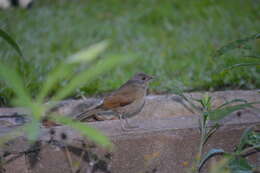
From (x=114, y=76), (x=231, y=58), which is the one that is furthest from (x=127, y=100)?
(x=231, y=58)

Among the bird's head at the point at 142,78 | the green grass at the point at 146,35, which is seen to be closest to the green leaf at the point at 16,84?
the bird's head at the point at 142,78

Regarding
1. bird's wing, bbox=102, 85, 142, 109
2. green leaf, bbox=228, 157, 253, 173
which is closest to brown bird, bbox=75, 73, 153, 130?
bird's wing, bbox=102, 85, 142, 109

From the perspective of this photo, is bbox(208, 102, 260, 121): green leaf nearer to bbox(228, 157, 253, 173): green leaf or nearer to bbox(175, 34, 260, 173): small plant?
bbox(175, 34, 260, 173): small plant

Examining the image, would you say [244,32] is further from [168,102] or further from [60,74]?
[60,74]

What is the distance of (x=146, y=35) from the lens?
852cm

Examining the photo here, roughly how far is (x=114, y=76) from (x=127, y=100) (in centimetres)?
170

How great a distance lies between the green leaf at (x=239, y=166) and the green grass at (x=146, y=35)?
209 cm

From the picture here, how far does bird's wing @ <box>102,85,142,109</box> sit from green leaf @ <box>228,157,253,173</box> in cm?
169

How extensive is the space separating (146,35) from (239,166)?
231 inches

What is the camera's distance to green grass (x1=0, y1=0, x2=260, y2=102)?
5684mm

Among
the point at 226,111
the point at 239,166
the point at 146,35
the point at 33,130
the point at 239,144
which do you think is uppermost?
the point at 146,35

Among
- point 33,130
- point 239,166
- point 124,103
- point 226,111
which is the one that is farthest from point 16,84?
point 124,103

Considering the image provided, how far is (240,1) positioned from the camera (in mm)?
10258

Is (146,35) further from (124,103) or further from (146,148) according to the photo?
(146,148)
